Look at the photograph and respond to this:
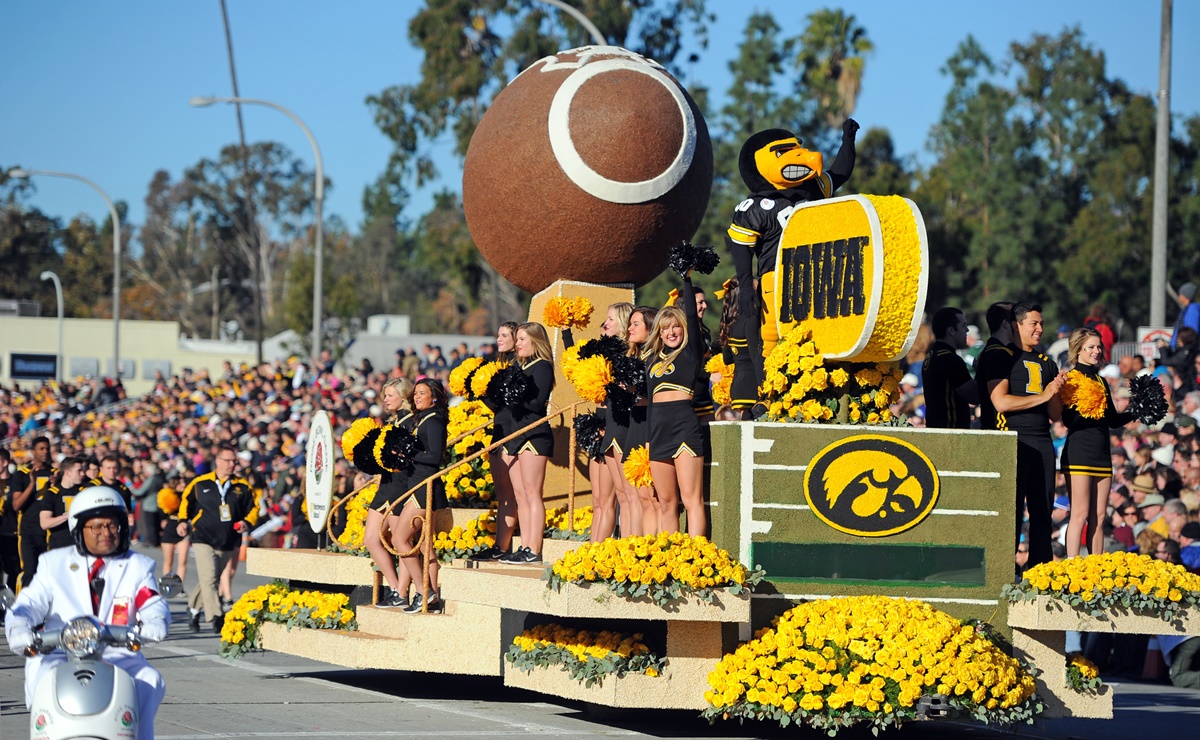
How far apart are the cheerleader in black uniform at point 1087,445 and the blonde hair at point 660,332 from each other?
8.06 ft

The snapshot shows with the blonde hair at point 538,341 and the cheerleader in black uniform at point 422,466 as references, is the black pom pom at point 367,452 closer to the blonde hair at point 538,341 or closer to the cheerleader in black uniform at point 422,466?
the cheerleader in black uniform at point 422,466

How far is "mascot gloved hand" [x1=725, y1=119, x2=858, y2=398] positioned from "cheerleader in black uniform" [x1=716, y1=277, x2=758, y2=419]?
0.13m

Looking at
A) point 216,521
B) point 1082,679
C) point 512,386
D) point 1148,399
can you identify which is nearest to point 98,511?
point 512,386

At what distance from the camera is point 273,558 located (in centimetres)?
1294

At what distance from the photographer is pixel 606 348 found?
10.1 meters

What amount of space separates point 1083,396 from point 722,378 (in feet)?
8.36

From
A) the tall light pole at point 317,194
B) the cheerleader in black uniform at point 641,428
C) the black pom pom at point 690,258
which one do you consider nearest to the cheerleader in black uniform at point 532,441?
the cheerleader in black uniform at point 641,428

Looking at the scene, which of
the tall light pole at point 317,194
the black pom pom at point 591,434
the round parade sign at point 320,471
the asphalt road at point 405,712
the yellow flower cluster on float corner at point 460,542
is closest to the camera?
the asphalt road at point 405,712

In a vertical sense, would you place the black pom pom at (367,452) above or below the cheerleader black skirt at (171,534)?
above

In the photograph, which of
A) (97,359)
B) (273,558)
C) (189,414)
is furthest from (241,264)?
(273,558)

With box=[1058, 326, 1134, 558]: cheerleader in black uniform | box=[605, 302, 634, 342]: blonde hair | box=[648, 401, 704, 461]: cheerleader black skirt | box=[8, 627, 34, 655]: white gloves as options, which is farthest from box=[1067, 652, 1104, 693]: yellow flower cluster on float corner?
box=[8, 627, 34, 655]: white gloves

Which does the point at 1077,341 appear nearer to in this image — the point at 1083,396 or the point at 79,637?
the point at 1083,396

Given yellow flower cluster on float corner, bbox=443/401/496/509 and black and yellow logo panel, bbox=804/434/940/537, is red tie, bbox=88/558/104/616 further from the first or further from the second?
yellow flower cluster on float corner, bbox=443/401/496/509

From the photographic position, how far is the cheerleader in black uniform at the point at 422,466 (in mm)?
11227
